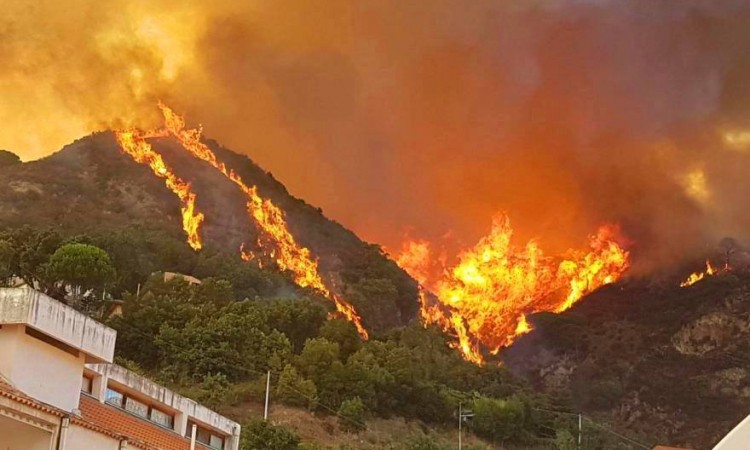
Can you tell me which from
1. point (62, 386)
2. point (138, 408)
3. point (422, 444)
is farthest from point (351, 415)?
point (62, 386)

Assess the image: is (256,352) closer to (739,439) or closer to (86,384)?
(86,384)

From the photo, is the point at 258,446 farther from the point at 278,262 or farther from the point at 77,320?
the point at 278,262

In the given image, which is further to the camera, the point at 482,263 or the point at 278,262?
the point at 482,263

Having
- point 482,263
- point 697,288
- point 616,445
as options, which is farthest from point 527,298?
point 616,445

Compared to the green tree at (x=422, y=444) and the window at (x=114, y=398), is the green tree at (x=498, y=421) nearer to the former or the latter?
the green tree at (x=422, y=444)

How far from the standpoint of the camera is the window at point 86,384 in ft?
91.4

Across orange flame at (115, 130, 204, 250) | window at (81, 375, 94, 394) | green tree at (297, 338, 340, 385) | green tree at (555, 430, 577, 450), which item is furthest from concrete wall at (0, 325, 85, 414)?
orange flame at (115, 130, 204, 250)

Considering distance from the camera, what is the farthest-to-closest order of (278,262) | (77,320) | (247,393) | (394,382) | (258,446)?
(278,262)
(394,382)
(247,393)
(258,446)
(77,320)

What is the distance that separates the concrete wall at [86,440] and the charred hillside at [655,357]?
65.9 meters

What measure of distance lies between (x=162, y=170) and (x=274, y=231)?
15005 mm

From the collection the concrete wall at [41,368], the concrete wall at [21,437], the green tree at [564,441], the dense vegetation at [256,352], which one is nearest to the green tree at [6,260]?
the dense vegetation at [256,352]

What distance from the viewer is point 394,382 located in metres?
70.7

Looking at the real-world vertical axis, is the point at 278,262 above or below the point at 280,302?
above

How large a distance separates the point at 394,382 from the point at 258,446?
21.7 m
